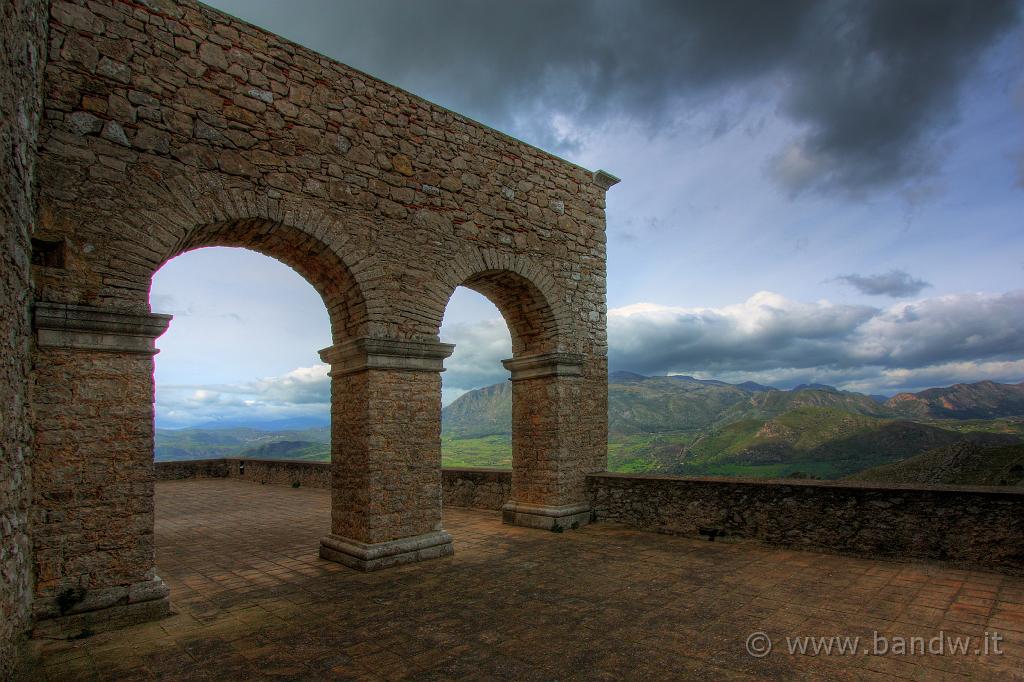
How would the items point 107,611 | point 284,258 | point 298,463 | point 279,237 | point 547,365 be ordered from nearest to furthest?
1. point 107,611
2. point 279,237
3. point 284,258
4. point 547,365
5. point 298,463

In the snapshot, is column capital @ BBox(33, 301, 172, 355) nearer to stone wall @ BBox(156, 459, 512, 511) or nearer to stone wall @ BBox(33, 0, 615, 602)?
stone wall @ BBox(33, 0, 615, 602)

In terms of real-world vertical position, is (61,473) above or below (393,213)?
below

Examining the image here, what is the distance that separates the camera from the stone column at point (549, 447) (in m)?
8.09

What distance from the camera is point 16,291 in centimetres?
386

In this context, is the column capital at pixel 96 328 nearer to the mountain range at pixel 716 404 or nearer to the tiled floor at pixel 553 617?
the tiled floor at pixel 553 617

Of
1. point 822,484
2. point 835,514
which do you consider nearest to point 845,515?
point 835,514

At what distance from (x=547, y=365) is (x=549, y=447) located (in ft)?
4.21

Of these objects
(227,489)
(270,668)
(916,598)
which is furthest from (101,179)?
(227,489)

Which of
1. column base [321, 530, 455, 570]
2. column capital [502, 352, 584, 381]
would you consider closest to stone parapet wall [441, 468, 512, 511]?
column capital [502, 352, 584, 381]

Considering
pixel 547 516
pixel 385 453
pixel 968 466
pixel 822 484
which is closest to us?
pixel 385 453

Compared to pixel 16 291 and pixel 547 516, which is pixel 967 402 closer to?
pixel 547 516

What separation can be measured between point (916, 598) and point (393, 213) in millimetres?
6688

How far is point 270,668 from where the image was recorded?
3.53 meters

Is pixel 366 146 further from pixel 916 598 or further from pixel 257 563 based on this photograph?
pixel 916 598
